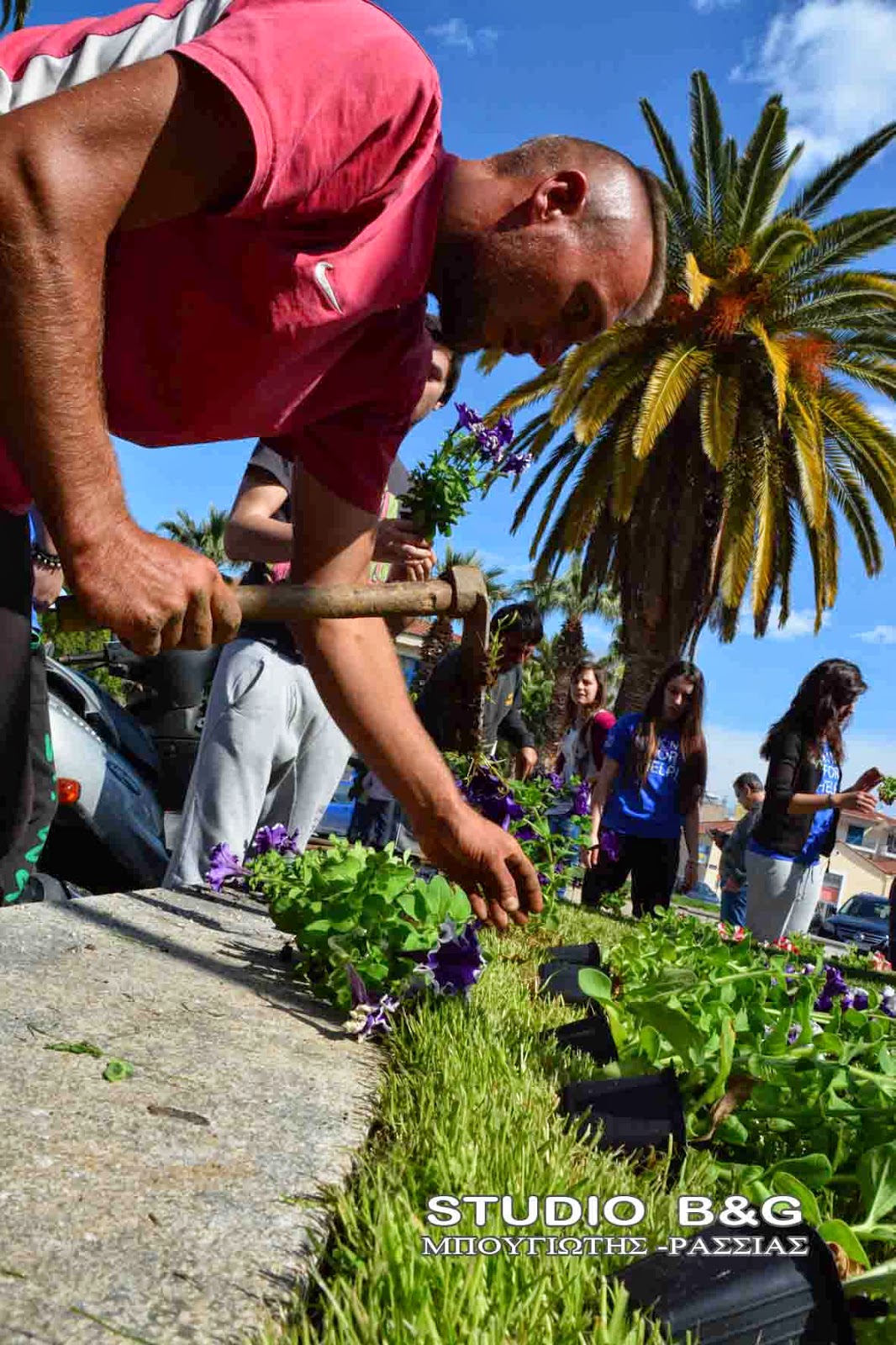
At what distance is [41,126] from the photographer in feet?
4.30

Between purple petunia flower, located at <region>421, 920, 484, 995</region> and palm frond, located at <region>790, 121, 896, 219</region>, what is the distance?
14088mm

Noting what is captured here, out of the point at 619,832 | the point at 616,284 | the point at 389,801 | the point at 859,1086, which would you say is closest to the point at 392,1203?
the point at 859,1086

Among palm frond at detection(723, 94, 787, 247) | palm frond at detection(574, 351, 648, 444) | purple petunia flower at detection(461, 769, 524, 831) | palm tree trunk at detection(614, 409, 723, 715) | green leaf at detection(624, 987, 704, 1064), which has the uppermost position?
palm frond at detection(723, 94, 787, 247)

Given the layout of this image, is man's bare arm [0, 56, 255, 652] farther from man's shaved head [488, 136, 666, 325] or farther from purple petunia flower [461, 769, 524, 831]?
purple petunia flower [461, 769, 524, 831]

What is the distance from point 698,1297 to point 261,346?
1.51 metres

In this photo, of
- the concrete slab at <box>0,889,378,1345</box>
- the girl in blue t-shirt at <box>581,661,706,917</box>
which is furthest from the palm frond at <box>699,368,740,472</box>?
the concrete slab at <box>0,889,378,1345</box>

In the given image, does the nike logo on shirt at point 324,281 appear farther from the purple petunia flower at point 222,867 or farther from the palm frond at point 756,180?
the palm frond at point 756,180

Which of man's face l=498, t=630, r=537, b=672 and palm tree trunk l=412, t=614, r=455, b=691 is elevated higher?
palm tree trunk l=412, t=614, r=455, b=691

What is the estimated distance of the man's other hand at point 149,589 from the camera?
4.79 feet

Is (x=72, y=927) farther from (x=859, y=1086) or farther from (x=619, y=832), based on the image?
(x=619, y=832)

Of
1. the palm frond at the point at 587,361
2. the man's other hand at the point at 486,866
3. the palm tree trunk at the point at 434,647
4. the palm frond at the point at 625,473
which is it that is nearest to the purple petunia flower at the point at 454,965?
the man's other hand at the point at 486,866

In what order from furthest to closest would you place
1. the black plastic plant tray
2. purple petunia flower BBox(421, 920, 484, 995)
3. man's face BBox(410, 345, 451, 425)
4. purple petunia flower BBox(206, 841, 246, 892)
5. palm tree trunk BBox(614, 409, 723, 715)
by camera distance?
palm tree trunk BBox(614, 409, 723, 715) < purple petunia flower BBox(206, 841, 246, 892) < the black plastic plant tray < man's face BBox(410, 345, 451, 425) < purple petunia flower BBox(421, 920, 484, 995)

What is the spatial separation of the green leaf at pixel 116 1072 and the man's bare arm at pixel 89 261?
26.4 inches

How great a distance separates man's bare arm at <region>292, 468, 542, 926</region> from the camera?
84.1 inches
